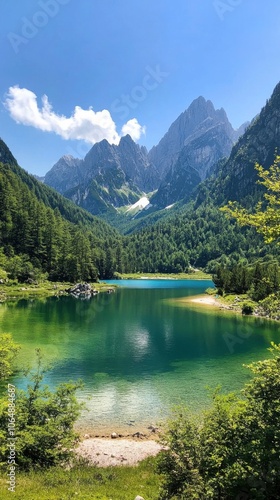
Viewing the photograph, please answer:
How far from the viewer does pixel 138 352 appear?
161 ft

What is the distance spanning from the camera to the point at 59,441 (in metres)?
18.1

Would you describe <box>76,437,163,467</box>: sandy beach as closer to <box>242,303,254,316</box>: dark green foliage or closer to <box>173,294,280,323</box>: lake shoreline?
<box>173,294,280,323</box>: lake shoreline

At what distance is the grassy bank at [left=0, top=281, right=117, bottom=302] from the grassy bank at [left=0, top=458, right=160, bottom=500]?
285ft

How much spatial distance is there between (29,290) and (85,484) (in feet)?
348

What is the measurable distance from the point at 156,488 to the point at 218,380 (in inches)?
916

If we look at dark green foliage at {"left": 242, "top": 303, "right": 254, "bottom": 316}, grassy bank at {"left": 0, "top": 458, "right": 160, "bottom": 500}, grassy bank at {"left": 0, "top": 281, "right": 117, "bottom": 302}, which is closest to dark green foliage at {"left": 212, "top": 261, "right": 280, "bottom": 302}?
dark green foliage at {"left": 242, "top": 303, "right": 254, "bottom": 316}

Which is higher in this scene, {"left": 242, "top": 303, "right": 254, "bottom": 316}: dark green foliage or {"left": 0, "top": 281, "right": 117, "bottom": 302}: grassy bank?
{"left": 0, "top": 281, "right": 117, "bottom": 302}: grassy bank

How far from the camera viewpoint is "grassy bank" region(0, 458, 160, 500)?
1371 centimetres

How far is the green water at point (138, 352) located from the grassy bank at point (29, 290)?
17384 mm

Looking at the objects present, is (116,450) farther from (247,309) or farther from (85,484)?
(247,309)

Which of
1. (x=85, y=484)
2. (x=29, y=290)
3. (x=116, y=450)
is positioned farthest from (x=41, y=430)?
(x=29, y=290)

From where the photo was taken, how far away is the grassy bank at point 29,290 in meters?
105

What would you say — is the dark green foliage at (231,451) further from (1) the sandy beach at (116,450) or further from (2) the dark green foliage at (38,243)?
(2) the dark green foliage at (38,243)

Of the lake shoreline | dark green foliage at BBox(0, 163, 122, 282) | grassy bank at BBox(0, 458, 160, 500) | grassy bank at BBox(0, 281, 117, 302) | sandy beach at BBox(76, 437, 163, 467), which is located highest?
dark green foliage at BBox(0, 163, 122, 282)
